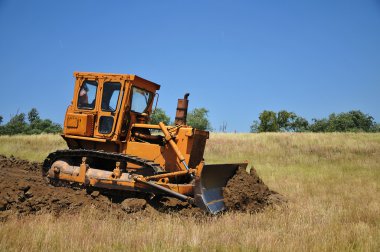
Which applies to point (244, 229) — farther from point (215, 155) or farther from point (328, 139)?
point (328, 139)

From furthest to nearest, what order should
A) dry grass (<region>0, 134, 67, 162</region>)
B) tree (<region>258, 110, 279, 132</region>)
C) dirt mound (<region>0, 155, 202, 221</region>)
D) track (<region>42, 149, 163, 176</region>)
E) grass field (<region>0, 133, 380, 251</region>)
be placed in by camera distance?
tree (<region>258, 110, 279, 132</region>)
dry grass (<region>0, 134, 67, 162</region>)
track (<region>42, 149, 163, 176</region>)
dirt mound (<region>0, 155, 202, 221</region>)
grass field (<region>0, 133, 380, 251</region>)

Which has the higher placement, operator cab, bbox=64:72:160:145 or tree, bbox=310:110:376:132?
tree, bbox=310:110:376:132

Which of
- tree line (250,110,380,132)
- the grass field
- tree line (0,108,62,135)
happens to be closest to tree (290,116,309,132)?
tree line (250,110,380,132)

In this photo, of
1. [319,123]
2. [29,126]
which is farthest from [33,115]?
[319,123]

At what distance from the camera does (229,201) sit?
8.27 m

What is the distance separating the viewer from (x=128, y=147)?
927cm

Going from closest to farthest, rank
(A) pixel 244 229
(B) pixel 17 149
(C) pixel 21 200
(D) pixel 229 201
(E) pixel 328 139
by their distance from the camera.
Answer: (A) pixel 244 229 < (C) pixel 21 200 < (D) pixel 229 201 < (B) pixel 17 149 < (E) pixel 328 139

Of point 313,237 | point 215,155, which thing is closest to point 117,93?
point 313,237

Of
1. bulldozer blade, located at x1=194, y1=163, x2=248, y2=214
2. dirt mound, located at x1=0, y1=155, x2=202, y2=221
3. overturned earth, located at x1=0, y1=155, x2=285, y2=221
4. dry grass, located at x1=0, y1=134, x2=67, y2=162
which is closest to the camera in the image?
dirt mound, located at x1=0, y1=155, x2=202, y2=221

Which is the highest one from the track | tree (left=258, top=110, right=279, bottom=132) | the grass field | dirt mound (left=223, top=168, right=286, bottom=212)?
tree (left=258, top=110, right=279, bottom=132)

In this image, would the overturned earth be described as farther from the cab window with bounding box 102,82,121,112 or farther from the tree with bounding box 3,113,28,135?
the tree with bounding box 3,113,28,135

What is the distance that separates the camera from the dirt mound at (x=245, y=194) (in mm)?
8297

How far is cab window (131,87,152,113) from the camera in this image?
9.55 m

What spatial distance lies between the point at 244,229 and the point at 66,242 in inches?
107
